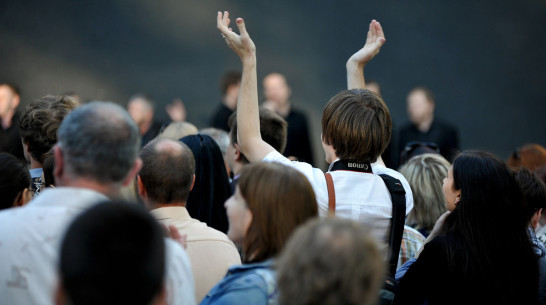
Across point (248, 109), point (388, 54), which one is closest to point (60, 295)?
point (248, 109)

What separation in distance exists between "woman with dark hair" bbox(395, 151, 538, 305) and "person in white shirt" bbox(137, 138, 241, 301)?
71cm

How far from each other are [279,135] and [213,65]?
4217mm

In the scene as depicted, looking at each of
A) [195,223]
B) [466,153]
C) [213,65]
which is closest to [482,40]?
[213,65]

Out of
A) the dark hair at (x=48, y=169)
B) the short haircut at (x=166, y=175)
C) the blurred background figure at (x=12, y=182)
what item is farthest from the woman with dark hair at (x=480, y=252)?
the dark hair at (x=48, y=169)

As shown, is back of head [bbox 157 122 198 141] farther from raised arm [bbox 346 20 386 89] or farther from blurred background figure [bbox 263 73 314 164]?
blurred background figure [bbox 263 73 314 164]

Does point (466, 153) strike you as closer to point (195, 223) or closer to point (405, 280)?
point (405, 280)

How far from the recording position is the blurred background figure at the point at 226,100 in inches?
270

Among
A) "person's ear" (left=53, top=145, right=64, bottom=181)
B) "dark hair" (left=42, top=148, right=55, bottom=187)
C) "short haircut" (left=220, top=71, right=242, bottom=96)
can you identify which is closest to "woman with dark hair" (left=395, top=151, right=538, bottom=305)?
"person's ear" (left=53, top=145, right=64, bottom=181)

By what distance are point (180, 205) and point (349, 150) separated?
70cm

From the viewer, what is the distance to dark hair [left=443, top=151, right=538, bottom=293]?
89.4 inches

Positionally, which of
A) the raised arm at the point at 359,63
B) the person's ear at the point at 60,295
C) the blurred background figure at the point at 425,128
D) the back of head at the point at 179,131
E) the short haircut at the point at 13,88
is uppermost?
the raised arm at the point at 359,63

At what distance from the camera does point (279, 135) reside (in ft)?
11.8

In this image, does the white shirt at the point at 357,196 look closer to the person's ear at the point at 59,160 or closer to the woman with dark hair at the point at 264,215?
the woman with dark hair at the point at 264,215

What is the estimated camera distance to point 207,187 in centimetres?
328
